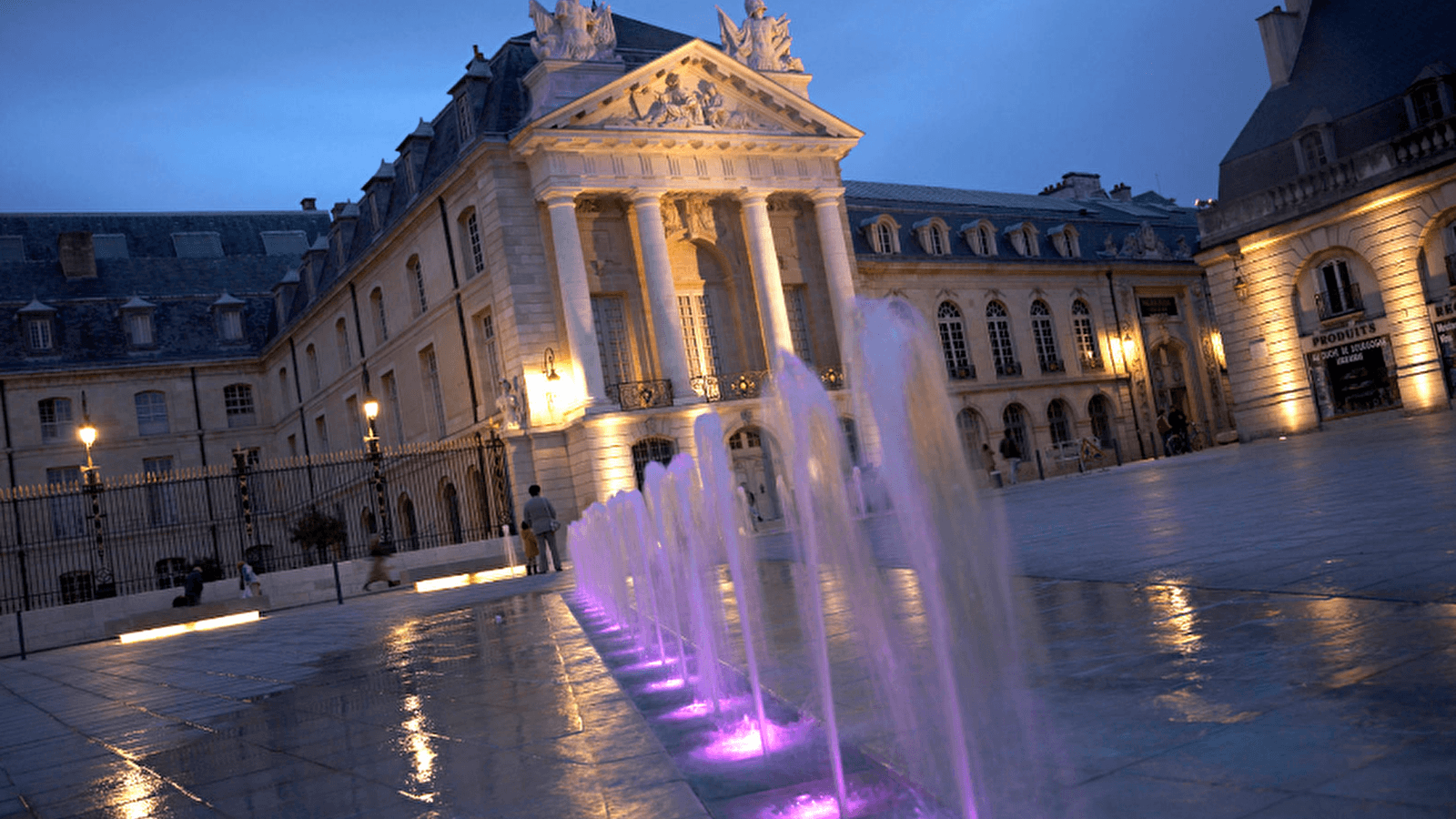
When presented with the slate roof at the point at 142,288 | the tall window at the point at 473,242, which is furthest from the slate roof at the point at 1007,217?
the slate roof at the point at 142,288

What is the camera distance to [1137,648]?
202 inches

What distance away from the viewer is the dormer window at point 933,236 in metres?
42.5

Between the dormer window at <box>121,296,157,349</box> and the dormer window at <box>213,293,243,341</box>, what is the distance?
2.66 metres

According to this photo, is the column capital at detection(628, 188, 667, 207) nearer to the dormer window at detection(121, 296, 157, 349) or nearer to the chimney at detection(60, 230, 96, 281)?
the dormer window at detection(121, 296, 157, 349)

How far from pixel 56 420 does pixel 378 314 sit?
1578 centimetres

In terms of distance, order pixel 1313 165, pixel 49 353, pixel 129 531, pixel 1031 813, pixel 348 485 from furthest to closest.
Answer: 1. pixel 49 353
2. pixel 129 531
3. pixel 348 485
4. pixel 1313 165
5. pixel 1031 813

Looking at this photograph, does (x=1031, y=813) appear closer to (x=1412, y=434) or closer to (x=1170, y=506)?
(x=1170, y=506)

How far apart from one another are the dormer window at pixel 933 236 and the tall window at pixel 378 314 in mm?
19030

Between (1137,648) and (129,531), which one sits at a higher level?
(129,531)

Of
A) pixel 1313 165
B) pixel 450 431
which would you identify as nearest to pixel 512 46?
pixel 450 431

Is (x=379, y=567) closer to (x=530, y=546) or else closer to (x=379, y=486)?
(x=379, y=486)

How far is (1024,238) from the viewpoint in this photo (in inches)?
1785

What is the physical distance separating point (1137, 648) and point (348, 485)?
1421 inches

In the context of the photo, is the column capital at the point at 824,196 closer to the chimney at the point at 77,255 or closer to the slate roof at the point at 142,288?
the slate roof at the point at 142,288
